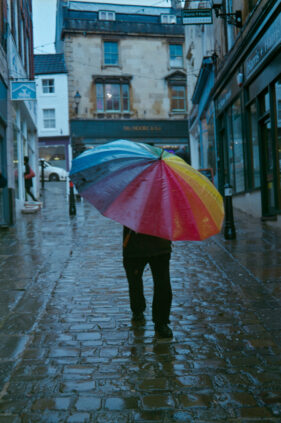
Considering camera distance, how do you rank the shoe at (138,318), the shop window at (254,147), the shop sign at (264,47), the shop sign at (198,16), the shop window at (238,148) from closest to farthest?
1. the shoe at (138,318)
2. the shop sign at (264,47)
3. the shop window at (254,147)
4. the shop sign at (198,16)
5. the shop window at (238,148)

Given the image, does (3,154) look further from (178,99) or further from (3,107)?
(178,99)

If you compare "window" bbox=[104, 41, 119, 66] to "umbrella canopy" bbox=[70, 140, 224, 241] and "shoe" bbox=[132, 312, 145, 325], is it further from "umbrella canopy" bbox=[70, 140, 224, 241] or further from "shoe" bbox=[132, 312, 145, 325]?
"umbrella canopy" bbox=[70, 140, 224, 241]

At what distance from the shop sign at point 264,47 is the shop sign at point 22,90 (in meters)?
5.94

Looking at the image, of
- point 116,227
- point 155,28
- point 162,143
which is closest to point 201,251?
point 116,227

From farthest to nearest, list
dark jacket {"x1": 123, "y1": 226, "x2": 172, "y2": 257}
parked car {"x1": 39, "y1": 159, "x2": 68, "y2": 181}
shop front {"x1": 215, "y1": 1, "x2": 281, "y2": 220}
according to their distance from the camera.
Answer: parked car {"x1": 39, "y1": 159, "x2": 68, "y2": 181} → shop front {"x1": 215, "y1": 1, "x2": 281, "y2": 220} → dark jacket {"x1": 123, "y1": 226, "x2": 172, "y2": 257}

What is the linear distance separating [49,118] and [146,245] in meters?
32.1

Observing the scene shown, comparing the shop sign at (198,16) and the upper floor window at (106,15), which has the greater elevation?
the upper floor window at (106,15)

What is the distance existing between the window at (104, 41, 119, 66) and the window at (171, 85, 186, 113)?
4611mm

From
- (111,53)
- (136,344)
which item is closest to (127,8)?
(111,53)

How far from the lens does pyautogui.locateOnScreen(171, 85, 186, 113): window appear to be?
35.5 metres

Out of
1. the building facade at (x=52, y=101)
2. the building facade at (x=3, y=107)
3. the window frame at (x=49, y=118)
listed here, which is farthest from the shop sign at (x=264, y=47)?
the window frame at (x=49, y=118)

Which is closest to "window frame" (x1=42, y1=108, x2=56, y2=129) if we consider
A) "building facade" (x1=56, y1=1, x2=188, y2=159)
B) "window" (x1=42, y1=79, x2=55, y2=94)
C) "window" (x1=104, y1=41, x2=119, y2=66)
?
"window" (x1=42, y1=79, x2=55, y2=94)

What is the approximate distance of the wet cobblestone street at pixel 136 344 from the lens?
9.08 feet

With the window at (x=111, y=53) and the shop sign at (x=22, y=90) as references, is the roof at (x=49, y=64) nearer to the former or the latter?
the window at (x=111, y=53)
